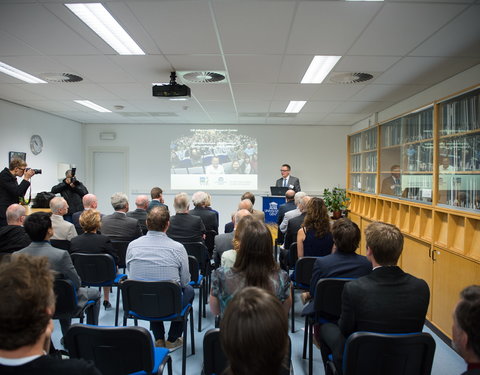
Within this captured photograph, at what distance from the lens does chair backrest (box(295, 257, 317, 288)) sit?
2.99 metres

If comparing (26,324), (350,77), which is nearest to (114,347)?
(26,324)

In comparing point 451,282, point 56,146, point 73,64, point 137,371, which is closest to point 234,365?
point 137,371

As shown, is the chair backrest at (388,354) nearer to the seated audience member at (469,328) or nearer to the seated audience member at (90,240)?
the seated audience member at (469,328)

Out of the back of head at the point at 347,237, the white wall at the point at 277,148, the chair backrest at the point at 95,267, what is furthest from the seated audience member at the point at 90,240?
the white wall at the point at 277,148

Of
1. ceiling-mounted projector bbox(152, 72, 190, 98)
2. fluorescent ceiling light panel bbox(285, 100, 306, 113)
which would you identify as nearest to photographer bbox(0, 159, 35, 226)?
ceiling-mounted projector bbox(152, 72, 190, 98)

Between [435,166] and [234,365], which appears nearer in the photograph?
[234,365]

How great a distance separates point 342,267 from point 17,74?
15.6ft

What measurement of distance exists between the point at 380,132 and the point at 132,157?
6.23 meters

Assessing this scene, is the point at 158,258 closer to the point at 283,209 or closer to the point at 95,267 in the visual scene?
the point at 95,267

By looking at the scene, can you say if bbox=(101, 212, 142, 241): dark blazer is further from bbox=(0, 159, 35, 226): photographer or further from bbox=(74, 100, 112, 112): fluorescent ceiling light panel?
bbox=(74, 100, 112, 112): fluorescent ceiling light panel

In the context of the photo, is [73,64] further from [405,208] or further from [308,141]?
[308,141]

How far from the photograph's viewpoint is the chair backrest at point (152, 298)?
7.68 ft

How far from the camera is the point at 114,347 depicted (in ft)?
5.19

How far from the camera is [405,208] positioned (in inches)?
186
